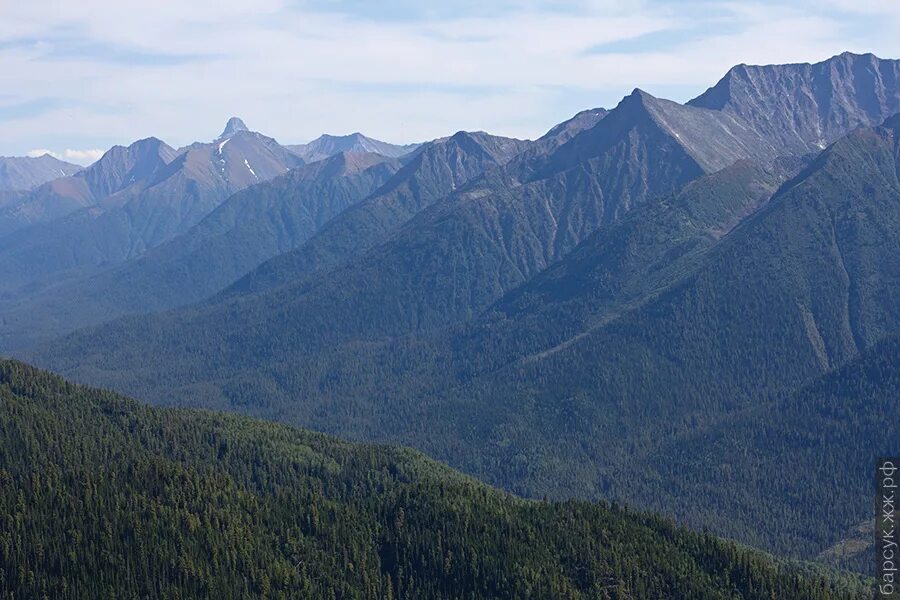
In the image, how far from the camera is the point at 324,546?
524 ft

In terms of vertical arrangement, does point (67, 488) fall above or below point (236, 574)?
above

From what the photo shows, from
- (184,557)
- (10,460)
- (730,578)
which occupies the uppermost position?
(10,460)

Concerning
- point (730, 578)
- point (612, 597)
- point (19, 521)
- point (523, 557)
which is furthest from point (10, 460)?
point (730, 578)

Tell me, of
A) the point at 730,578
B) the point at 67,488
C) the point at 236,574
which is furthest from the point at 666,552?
the point at 67,488

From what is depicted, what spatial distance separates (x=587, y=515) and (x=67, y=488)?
283 ft

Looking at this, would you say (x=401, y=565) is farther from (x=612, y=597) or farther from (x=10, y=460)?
(x=10, y=460)

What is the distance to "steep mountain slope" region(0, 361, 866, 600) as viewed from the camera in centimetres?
14588

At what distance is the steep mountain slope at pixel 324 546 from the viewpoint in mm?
145875

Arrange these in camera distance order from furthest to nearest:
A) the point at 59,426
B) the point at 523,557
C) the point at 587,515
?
the point at 59,426
the point at 587,515
the point at 523,557

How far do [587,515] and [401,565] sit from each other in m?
33.7

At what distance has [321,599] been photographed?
146125 millimetres

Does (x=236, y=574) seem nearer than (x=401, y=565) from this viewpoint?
Yes

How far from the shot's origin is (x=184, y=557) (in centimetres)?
14788

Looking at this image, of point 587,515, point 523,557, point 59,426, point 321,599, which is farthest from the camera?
point 59,426
